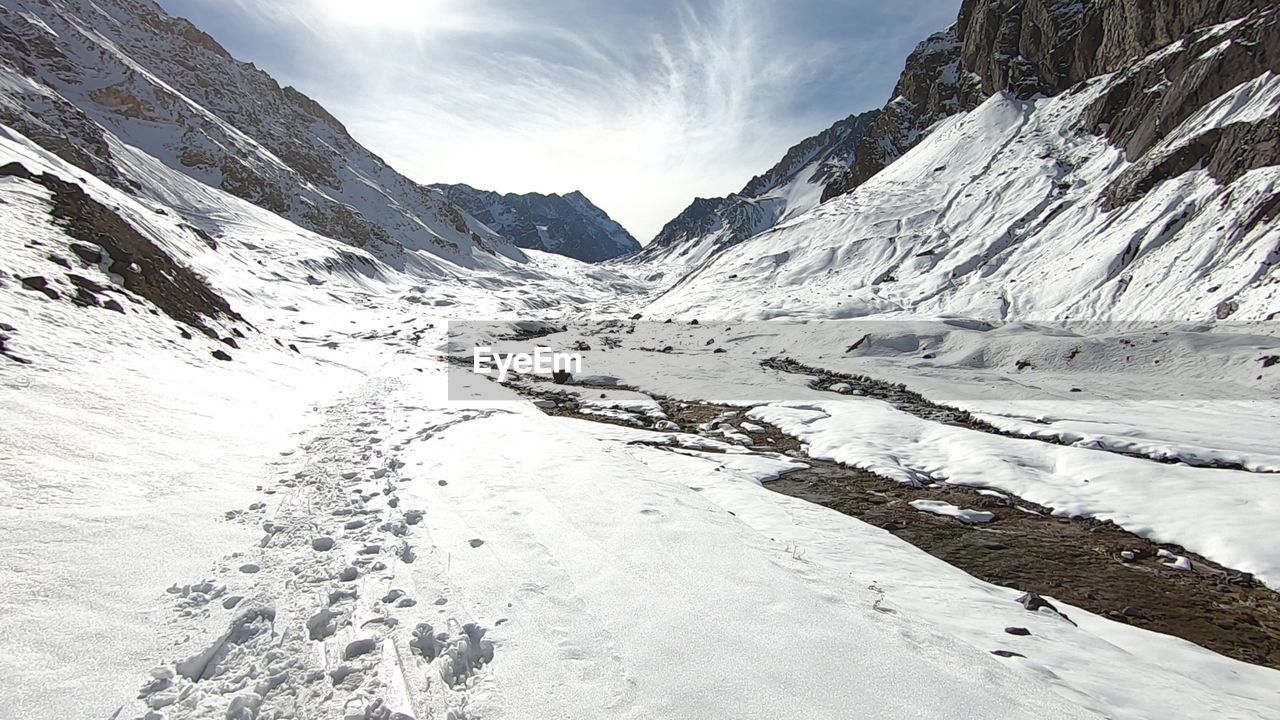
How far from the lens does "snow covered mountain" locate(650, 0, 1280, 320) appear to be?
33094 mm

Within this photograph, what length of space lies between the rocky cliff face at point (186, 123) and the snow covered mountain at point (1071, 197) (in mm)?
98017

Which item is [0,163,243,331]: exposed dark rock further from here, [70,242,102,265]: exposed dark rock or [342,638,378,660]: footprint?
[342,638,378,660]: footprint

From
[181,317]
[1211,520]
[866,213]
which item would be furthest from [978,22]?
[181,317]

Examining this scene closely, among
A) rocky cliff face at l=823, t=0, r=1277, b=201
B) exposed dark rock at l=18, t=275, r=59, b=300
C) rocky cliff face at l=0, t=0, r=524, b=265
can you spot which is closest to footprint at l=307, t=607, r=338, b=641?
exposed dark rock at l=18, t=275, r=59, b=300

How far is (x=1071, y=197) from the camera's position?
160 ft

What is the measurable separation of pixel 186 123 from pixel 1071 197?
562 ft

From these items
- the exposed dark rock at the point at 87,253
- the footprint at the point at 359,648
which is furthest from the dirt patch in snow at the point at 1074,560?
the exposed dark rock at the point at 87,253

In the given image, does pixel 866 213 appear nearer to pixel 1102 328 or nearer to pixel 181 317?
pixel 1102 328

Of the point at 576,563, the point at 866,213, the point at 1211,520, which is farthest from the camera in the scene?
the point at 866,213

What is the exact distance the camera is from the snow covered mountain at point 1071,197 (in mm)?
33094

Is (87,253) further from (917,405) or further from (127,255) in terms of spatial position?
(917,405)

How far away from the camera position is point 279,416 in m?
12.0

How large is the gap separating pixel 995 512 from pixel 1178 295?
33.2m

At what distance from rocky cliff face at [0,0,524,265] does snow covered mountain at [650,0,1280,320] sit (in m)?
98.0
